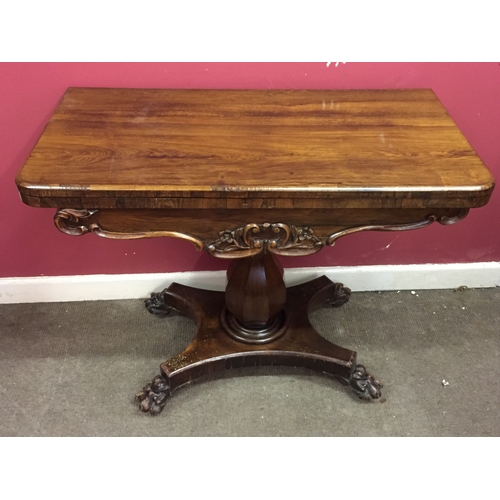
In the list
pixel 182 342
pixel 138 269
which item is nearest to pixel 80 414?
pixel 182 342

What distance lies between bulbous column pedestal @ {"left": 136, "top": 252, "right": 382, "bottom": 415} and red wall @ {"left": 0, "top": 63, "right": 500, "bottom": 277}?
0.25 meters

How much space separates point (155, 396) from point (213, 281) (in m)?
0.44

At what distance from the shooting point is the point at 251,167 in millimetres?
1039

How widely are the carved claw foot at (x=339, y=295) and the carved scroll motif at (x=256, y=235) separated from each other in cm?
62

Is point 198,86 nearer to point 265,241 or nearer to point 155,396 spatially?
point 265,241

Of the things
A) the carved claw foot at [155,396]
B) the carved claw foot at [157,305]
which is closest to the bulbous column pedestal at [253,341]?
the carved claw foot at [155,396]

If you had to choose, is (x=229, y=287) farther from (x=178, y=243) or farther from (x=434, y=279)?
(x=434, y=279)

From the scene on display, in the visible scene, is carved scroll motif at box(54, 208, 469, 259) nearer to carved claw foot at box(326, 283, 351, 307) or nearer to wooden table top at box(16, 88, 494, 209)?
wooden table top at box(16, 88, 494, 209)

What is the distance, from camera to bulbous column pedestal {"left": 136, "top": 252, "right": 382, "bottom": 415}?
1442mm

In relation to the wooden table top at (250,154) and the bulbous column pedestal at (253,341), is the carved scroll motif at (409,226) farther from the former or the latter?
the bulbous column pedestal at (253,341)

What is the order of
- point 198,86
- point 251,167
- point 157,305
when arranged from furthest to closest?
point 157,305
point 198,86
point 251,167

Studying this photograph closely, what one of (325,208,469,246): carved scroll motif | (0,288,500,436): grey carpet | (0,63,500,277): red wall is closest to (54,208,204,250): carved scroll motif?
(325,208,469,246): carved scroll motif

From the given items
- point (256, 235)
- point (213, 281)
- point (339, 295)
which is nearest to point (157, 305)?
point (213, 281)
